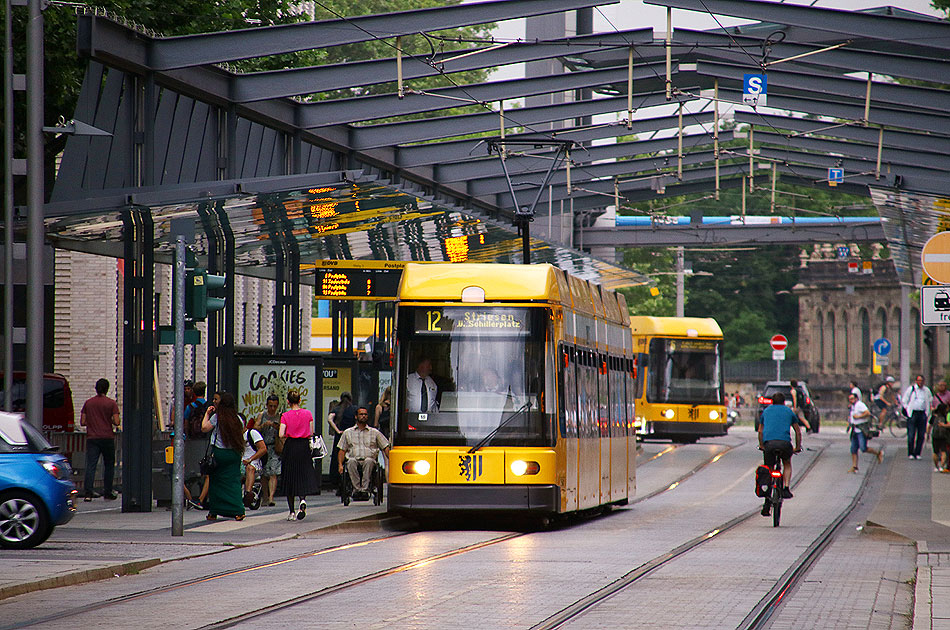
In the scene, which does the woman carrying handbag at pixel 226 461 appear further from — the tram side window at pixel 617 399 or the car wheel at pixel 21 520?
the tram side window at pixel 617 399

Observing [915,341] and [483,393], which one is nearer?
[483,393]

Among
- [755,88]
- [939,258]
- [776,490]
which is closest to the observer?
[939,258]

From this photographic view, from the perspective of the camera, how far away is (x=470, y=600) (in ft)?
37.3

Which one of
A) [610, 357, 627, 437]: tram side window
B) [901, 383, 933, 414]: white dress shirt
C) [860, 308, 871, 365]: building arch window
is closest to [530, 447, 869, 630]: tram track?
[610, 357, 627, 437]: tram side window

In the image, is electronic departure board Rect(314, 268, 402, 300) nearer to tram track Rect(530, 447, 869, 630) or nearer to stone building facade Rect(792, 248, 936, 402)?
tram track Rect(530, 447, 869, 630)

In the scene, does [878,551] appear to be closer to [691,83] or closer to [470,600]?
[470,600]

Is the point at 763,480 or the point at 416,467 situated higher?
the point at 416,467

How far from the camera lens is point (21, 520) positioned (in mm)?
15680

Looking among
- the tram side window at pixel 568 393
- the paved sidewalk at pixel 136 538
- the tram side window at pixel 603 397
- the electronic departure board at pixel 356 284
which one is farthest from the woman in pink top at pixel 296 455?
the electronic departure board at pixel 356 284

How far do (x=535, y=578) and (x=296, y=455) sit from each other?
731 centimetres

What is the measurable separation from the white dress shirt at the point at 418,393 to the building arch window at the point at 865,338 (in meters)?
82.5

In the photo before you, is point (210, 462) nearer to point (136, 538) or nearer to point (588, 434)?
point (136, 538)

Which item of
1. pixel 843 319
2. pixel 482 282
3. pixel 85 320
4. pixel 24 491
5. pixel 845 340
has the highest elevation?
pixel 843 319

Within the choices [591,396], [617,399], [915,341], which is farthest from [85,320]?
[915,341]
